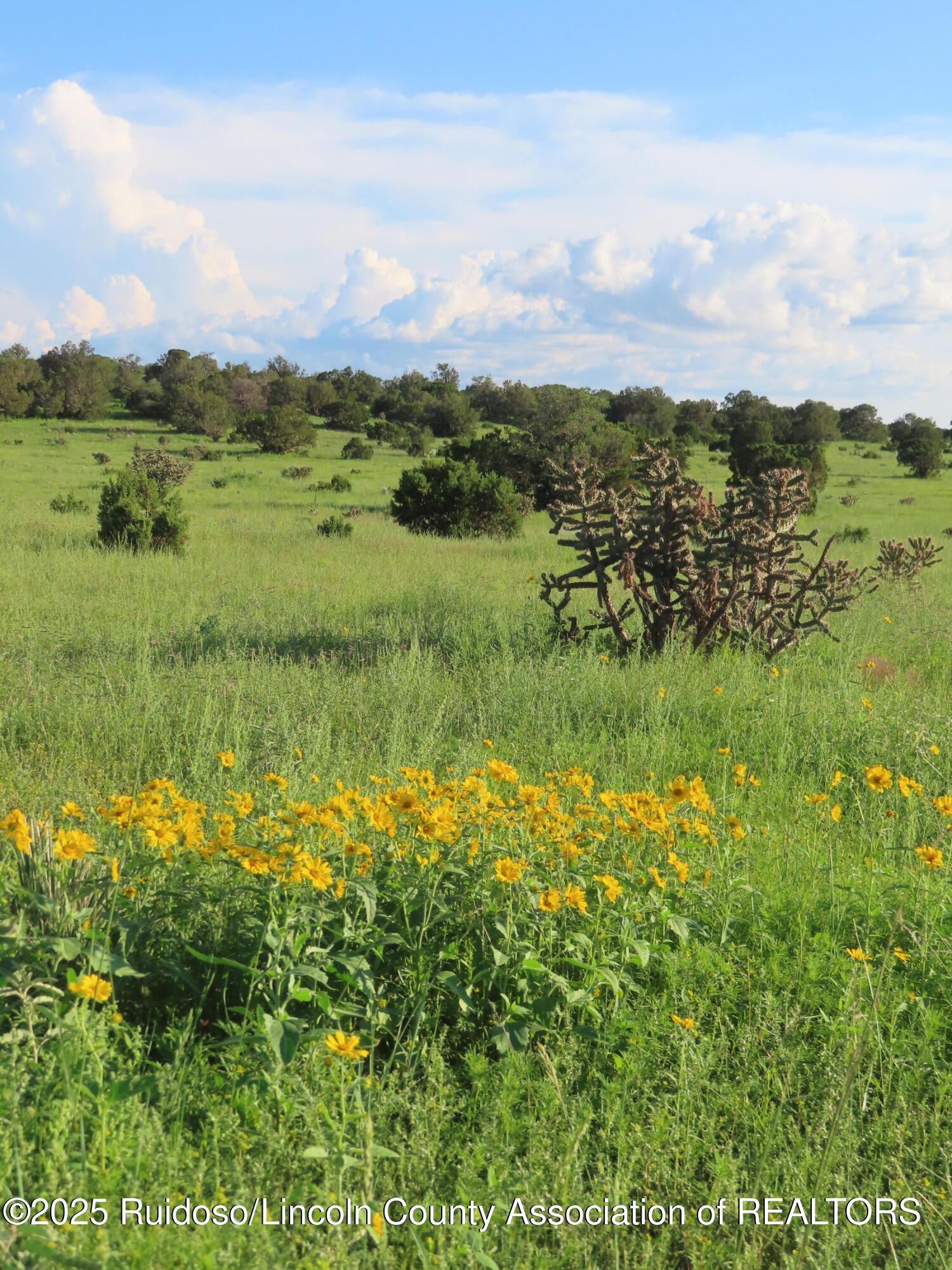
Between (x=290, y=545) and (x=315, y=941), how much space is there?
1234 cm

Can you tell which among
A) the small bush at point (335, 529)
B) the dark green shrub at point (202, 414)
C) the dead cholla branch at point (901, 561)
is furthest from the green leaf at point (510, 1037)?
the dark green shrub at point (202, 414)

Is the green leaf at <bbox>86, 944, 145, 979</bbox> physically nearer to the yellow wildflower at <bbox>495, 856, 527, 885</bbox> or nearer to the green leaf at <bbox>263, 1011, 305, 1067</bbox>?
the green leaf at <bbox>263, 1011, 305, 1067</bbox>

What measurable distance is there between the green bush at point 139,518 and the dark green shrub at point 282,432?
2164 centimetres

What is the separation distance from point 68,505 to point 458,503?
27.5 ft

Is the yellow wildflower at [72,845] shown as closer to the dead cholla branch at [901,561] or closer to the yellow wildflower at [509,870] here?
the yellow wildflower at [509,870]

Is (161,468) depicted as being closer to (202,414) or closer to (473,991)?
(473,991)

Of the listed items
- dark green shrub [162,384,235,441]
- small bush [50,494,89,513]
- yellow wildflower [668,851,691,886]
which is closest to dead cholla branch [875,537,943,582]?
yellow wildflower [668,851,691,886]

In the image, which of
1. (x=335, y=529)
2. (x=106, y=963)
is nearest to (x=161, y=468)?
(x=335, y=529)

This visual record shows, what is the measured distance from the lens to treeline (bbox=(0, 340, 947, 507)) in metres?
27.8

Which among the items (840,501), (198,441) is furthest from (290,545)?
(198,441)

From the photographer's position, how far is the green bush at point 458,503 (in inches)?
760

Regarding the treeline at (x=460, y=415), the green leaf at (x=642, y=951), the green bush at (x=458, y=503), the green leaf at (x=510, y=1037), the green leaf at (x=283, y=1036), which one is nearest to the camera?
the green leaf at (x=283, y=1036)

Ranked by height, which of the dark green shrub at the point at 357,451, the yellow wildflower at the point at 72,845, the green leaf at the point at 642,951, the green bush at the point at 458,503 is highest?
the dark green shrub at the point at 357,451

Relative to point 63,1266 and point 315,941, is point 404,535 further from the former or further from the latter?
point 63,1266
